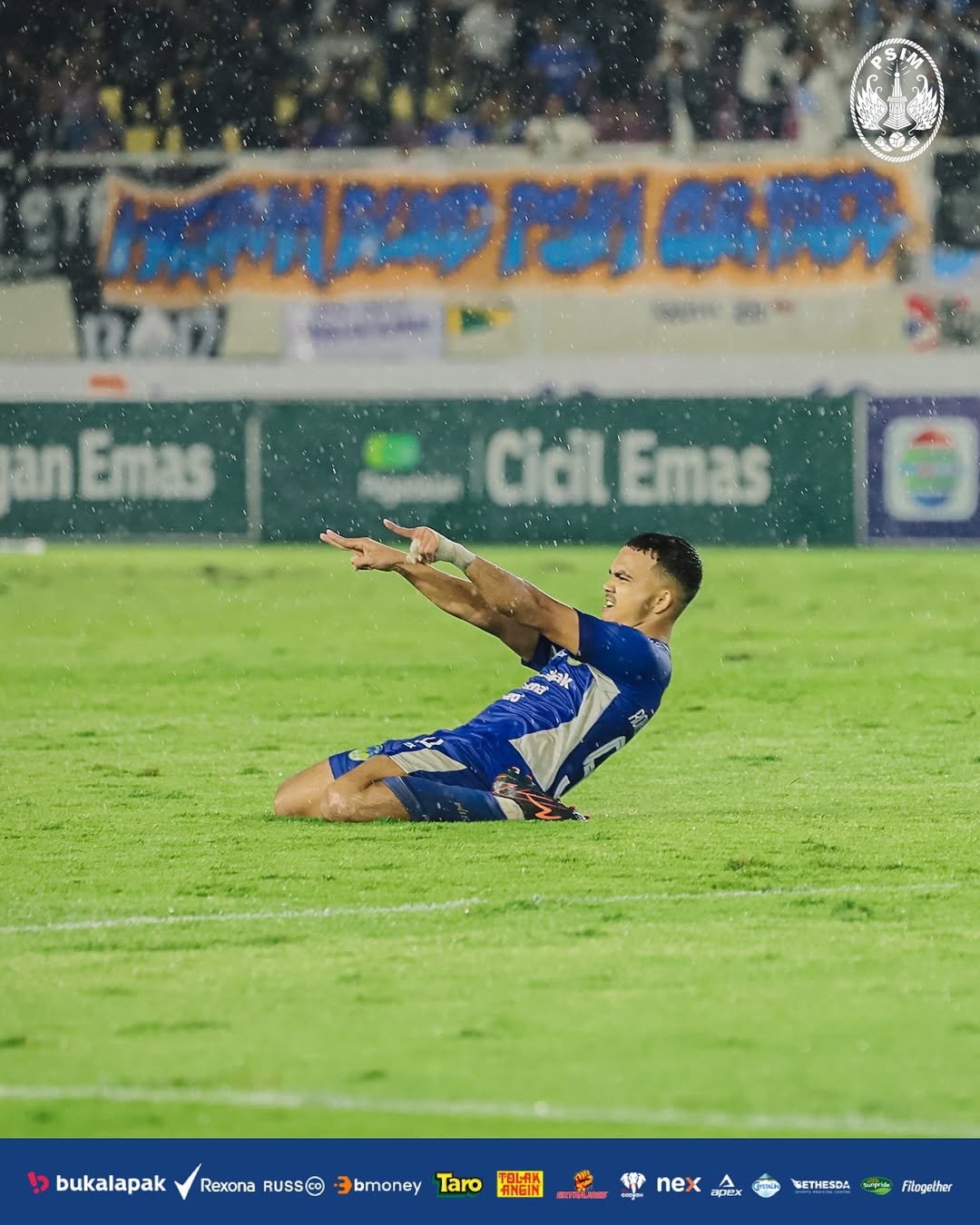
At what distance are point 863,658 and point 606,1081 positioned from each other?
35.0ft

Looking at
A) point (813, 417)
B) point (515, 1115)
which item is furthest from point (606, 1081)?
point (813, 417)

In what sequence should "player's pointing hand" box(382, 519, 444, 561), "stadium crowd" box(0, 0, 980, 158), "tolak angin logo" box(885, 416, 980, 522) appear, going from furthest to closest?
1. "stadium crowd" box(0, 0, 980, 158)
2. "tolak angin logo" box(885, 416, 980, 522)
3. "player's pointing hand" box(382, 519, 444, 561)

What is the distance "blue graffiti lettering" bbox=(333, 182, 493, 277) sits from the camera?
113 feet

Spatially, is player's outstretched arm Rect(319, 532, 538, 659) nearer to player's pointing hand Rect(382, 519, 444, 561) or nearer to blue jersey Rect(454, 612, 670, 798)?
player's pointing hand Rect(382, 519, 444, 561)

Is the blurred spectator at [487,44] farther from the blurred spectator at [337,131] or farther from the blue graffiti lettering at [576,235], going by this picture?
the blurred spectator at [337,131]

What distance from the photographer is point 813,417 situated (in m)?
24.2

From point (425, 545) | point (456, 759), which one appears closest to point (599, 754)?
point (456, 759)

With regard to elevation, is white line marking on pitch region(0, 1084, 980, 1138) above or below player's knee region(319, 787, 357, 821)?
above
